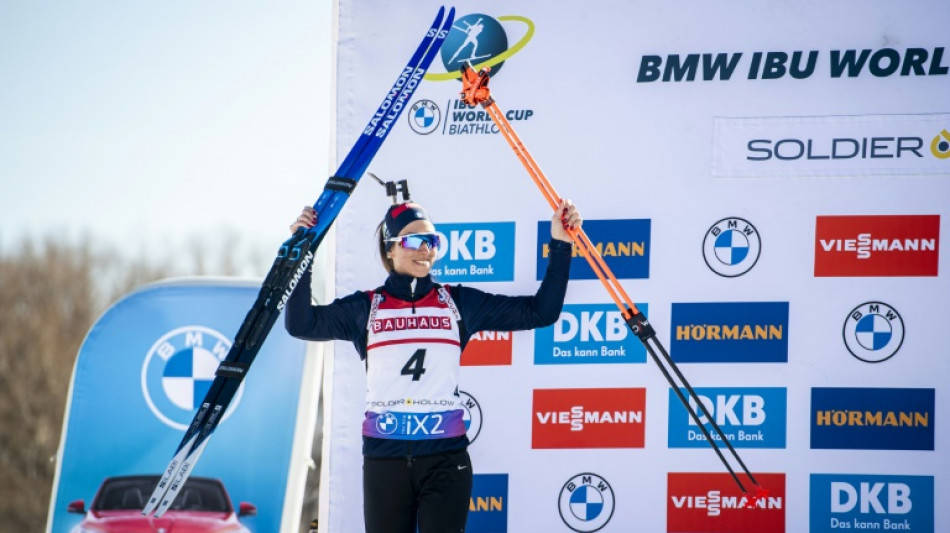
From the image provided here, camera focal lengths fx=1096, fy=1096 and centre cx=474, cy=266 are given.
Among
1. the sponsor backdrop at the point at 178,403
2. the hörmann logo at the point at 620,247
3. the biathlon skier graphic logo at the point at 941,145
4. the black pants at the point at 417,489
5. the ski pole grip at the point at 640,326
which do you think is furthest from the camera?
the sponsor backdrop at the point at 178,403

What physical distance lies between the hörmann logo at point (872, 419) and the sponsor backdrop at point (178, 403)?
2.25 m

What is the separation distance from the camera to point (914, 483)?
4387 mm

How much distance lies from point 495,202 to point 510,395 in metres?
0.81

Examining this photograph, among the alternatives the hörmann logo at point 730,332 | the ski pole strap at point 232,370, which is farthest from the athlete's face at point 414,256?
the hörmann logo at point 730,332

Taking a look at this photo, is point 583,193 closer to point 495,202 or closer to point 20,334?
Result: point 495,202

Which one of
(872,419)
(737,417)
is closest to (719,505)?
(737,417)

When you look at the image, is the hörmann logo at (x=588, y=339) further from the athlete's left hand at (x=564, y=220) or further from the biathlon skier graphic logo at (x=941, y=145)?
the biathlon skier graphic logo at (x=941, y=145)

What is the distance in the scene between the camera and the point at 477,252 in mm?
4598

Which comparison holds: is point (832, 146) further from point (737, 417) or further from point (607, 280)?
point (737, 417)

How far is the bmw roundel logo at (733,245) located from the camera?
4441 millimetres

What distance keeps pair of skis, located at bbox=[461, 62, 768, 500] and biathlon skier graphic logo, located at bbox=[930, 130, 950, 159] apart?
4.38 ft

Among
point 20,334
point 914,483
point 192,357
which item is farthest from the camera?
point 20,334

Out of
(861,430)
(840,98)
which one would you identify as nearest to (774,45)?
(840,98)

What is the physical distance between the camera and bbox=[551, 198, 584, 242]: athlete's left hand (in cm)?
368
